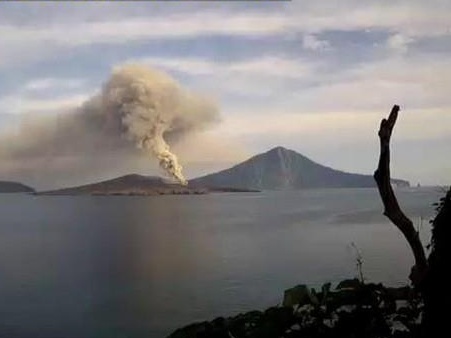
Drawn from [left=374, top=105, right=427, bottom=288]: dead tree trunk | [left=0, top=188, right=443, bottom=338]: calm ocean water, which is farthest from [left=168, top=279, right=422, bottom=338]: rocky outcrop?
[left=0, top=188, right=443, bottom=338]: calm ocean water

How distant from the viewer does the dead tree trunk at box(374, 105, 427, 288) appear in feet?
4.80

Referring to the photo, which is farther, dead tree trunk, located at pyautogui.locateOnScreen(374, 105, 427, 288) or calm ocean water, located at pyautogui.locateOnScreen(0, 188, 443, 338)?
calm ocean water, located at pyautogui.locateOnScreen(0, 188, 443, 338)

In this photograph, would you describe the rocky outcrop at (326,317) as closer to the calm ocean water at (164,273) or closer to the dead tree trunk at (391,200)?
the dead tree trunk at (391,200)

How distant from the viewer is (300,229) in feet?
163

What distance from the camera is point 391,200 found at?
1.50 m

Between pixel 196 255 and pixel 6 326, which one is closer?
pixel 6 326

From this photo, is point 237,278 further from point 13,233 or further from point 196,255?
point 13,233

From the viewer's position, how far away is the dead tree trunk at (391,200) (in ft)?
4.80

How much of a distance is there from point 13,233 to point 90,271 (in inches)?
1187

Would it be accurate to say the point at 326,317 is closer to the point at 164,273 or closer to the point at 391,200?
the point at 391,200

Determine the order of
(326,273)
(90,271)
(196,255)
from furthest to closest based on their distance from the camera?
(196,255) < (90,271) < (326,273)

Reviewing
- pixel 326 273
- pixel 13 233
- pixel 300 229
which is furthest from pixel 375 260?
pixel 13 233

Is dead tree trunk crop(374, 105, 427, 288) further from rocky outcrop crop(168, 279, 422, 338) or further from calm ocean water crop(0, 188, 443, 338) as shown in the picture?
calm ocean water crop(0, 188, 443, 338)

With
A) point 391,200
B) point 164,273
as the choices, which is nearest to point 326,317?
point 391,200
